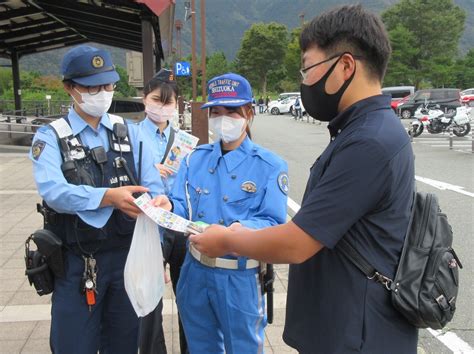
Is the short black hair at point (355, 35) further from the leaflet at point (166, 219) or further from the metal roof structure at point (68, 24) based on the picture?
the metal roof structure at point (68, 24)

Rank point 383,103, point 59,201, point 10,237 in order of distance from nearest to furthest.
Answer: point 383,103 → point 59,201 → point 10,237

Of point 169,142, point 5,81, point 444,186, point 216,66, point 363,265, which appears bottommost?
point 444,186

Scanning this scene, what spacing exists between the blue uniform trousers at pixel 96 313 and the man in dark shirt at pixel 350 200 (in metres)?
0.96

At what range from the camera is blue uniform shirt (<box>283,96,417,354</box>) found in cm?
135

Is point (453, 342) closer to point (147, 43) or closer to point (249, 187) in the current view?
point (249, 187)

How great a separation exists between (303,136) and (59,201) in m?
17.6

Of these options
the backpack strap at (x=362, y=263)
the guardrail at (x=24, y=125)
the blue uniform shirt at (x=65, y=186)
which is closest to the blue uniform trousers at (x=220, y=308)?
the blue uniform shirt at (x=65, y=186)

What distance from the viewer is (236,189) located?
2.20 m

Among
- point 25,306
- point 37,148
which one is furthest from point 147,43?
point 37,148

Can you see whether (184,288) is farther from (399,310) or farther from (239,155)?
(399,310)

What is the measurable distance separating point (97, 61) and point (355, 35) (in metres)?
1.39

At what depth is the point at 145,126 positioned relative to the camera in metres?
3.57

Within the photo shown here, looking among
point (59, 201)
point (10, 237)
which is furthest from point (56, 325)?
point (10, 237)

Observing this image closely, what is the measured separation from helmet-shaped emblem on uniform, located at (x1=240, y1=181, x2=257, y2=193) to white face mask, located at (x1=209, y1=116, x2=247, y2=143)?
29cm
